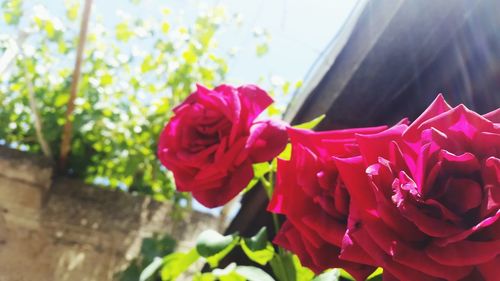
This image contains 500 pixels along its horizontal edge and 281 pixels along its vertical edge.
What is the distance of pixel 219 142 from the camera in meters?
0.68

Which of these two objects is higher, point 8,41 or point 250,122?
point 250,122

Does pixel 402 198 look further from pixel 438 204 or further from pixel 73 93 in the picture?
pixel 73 93

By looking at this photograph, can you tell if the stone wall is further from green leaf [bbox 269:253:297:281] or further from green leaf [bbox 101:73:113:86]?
green leaf [bbox 269:253:297:281]

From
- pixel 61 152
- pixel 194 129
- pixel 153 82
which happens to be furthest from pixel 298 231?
pixel 153 82

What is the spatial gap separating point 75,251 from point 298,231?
1.31 meters

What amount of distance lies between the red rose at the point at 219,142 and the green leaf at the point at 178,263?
26 cm

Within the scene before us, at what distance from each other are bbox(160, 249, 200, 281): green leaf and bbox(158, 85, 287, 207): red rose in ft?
0.84

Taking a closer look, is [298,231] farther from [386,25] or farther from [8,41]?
[8,41]

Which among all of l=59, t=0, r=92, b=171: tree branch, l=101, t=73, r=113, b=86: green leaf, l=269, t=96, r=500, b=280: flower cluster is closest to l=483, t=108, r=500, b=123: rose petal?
l=269, t=96, r=500, b=280: flower cluster

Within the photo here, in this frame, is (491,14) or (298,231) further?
(491,14)

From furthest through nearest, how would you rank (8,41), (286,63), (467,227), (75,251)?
(286,63) < (8,41) < (75,251) < (467,227)

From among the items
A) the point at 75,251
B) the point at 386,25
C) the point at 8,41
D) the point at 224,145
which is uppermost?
the point at 386,25

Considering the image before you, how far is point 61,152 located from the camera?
1812 millimetres

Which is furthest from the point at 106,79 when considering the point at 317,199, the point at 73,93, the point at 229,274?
the point at 317,199
